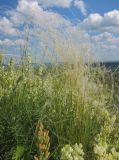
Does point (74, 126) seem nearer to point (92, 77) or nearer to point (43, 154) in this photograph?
point (92, 77)

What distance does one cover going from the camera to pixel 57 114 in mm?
4910

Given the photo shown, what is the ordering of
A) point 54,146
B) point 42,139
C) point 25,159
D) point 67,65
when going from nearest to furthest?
1. point 42,139
2. point 25,159
3. point 54,146
4. point 67,65

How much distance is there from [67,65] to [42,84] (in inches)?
26.3

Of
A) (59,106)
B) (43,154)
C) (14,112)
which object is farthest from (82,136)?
(43,154)

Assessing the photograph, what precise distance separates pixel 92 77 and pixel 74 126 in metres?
1.02

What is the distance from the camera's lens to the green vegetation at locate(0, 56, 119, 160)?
4.62m

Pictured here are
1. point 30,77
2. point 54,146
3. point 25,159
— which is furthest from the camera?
point 30,77

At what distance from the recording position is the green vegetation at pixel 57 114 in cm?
462

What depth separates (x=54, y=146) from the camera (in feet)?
15.7

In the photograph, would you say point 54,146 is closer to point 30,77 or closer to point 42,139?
point 30,77

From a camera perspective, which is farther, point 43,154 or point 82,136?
point 82,136

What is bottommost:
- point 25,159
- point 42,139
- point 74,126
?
point 25,159

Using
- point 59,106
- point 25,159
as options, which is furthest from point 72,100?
point 25,159

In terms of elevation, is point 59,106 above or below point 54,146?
above
